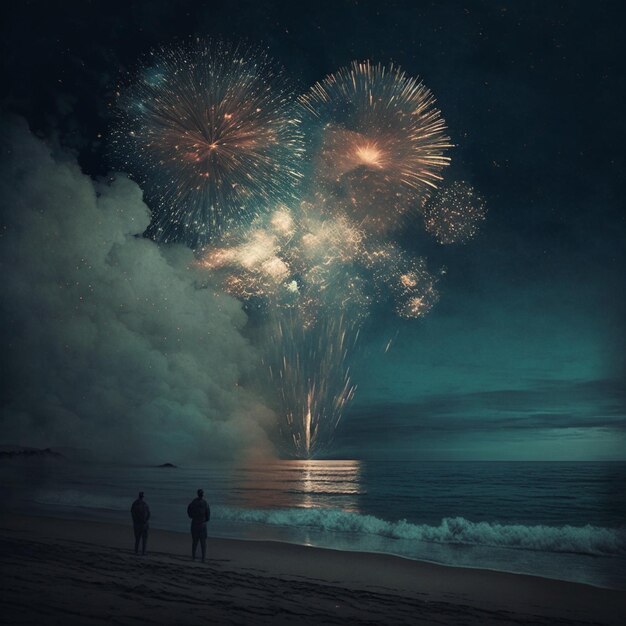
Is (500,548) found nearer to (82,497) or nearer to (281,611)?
(281,611)

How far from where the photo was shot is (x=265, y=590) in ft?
38.8

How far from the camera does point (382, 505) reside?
45.7m

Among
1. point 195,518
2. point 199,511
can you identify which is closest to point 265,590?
point 199,511

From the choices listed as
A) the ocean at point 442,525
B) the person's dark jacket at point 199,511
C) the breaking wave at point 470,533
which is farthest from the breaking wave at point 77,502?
the person's dark jacket at point 199,511

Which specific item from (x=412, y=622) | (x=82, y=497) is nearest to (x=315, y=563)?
(x=412, y=622)

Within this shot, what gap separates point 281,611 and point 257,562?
18.1 ft

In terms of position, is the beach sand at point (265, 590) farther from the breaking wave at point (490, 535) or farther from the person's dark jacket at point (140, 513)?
the breaking wave at point (490, 535)

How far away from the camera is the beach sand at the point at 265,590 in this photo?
9.68 meters

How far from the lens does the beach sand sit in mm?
9680

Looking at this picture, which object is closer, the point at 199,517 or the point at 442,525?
the point at 199,517

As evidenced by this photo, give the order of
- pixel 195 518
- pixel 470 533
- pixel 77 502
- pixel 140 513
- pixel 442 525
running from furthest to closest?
pixel 77 502 → pixel 442 525 → pixel 470 533 → pixel 140 513 → pixel 195 518

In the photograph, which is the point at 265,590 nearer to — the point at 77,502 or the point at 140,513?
the point at 140,513

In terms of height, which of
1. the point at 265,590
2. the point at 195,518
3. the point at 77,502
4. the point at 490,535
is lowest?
the point at 265,590

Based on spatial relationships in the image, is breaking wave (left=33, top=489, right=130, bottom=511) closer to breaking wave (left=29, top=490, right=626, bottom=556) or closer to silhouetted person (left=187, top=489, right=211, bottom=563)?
breaking wave (left=29, top=490, right=626, bottom=556)
